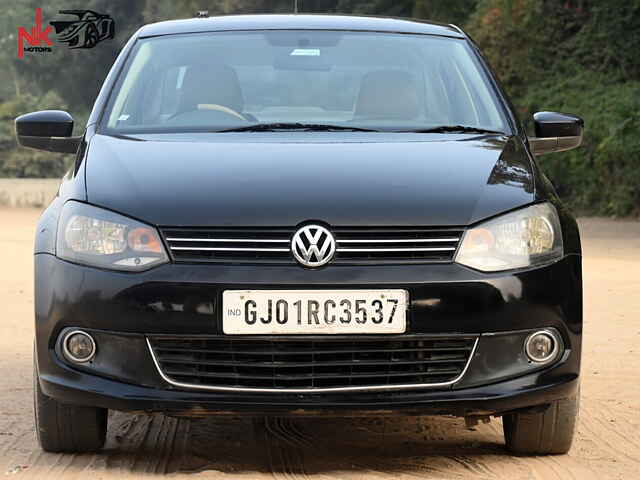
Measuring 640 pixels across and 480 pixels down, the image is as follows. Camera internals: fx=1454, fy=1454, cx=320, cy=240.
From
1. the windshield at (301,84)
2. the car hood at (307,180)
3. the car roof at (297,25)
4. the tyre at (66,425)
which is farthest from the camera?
the car roof at (297,25)

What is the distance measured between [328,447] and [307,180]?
3.72 ft

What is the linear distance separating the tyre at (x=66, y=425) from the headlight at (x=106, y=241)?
52 centimetres

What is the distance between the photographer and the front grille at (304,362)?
4465 mm

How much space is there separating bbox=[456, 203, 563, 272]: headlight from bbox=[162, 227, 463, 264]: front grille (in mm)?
113

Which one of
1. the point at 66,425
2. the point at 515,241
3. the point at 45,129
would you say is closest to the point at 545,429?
the point at 515,241

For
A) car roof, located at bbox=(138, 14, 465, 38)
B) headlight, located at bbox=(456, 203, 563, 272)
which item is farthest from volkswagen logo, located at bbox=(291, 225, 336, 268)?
car roof, located at bbox=(138, 14, 465, 38)

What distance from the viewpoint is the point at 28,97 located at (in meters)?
50.2

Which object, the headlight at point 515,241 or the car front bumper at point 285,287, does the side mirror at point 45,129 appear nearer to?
the car front bumper at point 285,287

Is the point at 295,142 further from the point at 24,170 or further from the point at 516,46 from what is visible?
the point at 24,170

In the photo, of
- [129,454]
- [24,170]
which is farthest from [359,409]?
[24,170]

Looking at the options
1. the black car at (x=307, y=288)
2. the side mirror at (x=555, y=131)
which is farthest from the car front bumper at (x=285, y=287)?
Result: the side mirror at (x=555, y=131)

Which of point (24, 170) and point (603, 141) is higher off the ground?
point (603, 141)

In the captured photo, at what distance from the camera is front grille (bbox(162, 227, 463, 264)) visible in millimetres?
4461

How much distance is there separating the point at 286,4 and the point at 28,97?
1014 centimetres
